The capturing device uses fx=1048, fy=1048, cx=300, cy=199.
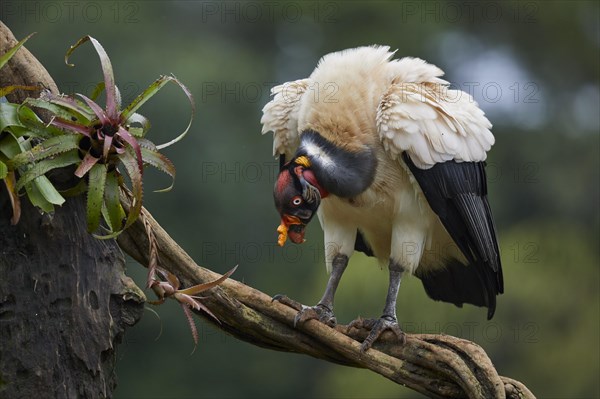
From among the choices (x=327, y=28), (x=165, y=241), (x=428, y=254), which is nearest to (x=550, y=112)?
(x=327, y=28)

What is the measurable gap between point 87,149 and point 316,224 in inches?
502

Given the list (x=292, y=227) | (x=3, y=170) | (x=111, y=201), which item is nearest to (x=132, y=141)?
(x=111, y=201)

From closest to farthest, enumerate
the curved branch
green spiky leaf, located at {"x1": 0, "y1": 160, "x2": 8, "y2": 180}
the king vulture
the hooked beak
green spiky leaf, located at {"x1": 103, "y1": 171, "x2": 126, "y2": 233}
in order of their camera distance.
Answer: green spiky leaf, located at {"x1": 0, "y1": 160, "x2": 8, "y2": 180} → green spiky leaf, located at {"x1": 103, "y1": 171, "x2": 126, "y2": 233} → the curved branch → the hooked beak → the king vulture

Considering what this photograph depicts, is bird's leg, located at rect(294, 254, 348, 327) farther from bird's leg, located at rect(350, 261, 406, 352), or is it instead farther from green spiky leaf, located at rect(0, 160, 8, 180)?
green spiky leaf, located at rect(0, 160, 8, 180)

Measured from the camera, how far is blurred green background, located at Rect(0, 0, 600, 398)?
51.5 feet

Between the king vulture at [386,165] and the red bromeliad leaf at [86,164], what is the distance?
4.86 feet

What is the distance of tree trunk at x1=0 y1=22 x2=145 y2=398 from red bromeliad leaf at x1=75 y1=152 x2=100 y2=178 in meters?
0.14

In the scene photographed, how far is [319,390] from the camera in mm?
17781

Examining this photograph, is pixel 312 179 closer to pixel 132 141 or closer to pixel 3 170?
pixel 132 141

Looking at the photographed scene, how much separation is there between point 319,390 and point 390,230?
12.8m

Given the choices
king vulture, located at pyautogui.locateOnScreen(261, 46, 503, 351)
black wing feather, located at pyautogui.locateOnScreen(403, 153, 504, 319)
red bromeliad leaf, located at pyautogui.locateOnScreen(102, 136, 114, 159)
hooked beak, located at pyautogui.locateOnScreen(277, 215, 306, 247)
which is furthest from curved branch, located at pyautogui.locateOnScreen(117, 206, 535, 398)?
black wing feather, located at pyautogui.locateOnScreen(403, 153, 504, 319)

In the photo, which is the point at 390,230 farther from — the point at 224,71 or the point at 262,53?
the point at 262,53

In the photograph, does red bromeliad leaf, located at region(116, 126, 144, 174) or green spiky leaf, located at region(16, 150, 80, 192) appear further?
red bromeliad leaf, located at region(116, 126, 144, 174)

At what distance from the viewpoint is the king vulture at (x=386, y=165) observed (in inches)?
194
